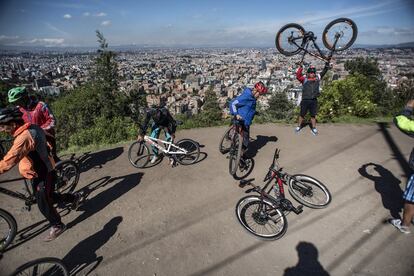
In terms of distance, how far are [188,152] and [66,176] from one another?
119 inches

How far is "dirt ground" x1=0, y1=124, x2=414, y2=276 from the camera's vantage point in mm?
3330

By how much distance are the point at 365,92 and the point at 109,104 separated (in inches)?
768

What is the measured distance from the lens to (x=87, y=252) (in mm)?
3588

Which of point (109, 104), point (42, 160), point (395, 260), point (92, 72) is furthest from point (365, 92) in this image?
→ point (92, 72)

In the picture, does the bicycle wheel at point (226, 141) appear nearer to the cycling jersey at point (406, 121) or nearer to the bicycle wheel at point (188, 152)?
the bicycle wheel at point (188, 152)

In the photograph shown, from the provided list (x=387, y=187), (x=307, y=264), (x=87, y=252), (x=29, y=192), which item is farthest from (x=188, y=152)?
(x=387, y=187)

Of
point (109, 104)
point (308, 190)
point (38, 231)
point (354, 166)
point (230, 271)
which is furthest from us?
point (109, 104)

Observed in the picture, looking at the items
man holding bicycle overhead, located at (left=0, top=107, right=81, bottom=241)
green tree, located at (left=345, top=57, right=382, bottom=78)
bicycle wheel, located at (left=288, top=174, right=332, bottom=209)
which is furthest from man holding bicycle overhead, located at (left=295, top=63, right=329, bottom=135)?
green tree, located at (left=345, top=57, right=382, bottom=78)

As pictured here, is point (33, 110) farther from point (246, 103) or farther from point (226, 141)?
point (226, 141)

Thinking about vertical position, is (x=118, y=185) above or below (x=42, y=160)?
below

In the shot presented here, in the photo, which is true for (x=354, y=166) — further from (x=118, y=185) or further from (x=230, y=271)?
(x=118, y=185)

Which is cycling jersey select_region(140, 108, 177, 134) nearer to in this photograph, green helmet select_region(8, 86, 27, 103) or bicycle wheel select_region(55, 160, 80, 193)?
bicycle wheel select_region(55, 160, 80, 193)

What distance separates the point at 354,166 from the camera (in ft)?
19.0

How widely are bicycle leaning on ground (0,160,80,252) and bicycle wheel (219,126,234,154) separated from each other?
13.0ft
